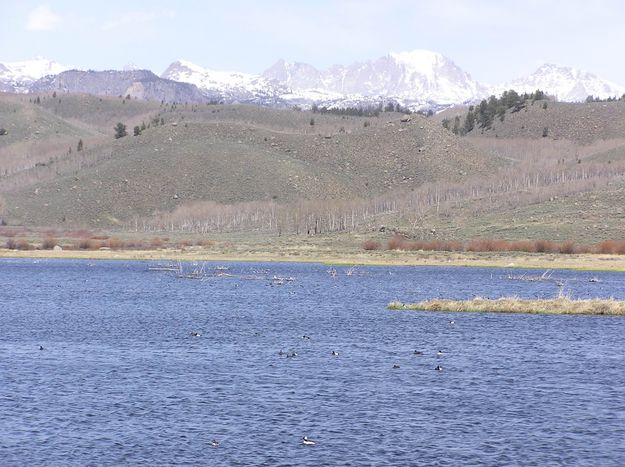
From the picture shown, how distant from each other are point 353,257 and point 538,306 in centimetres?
9339

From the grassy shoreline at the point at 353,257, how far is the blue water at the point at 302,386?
226 feet

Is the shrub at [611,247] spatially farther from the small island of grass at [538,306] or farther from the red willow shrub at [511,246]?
the small island of grass at [538,306]

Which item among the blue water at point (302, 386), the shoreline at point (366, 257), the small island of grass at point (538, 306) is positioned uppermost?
the shoreline at point (366, 257)

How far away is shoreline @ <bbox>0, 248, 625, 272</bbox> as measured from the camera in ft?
513

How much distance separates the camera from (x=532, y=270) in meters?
158

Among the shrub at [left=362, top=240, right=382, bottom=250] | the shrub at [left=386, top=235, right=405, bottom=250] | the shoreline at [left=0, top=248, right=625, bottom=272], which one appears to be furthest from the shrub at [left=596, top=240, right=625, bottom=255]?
the shrub at [left=362, top=240, right=382, bottom=250]

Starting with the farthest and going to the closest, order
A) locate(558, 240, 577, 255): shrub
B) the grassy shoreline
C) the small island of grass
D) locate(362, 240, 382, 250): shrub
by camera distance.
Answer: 1. locate(362, 240, 382, 250): shrub
2. locate(558, 240, 577, 255): shrub
3. the grassy shoreline
4. the small island of grass

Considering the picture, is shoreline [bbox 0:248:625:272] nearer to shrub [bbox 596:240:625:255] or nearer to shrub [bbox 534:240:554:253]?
shrub [bbox 596:240:625:255]

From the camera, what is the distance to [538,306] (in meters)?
84.7

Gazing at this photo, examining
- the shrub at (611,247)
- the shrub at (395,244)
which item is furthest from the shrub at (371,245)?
the shrub at (611,247)

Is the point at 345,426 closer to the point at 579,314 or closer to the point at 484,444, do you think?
the point at 484,444

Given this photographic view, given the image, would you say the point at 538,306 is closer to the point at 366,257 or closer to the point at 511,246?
the point at 366,257

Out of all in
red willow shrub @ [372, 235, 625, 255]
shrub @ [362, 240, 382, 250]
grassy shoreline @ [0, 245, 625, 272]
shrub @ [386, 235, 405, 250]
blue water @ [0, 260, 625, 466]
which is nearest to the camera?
blue water @ [0, 260, 625, 466]

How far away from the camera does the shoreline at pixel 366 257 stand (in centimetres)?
15625
